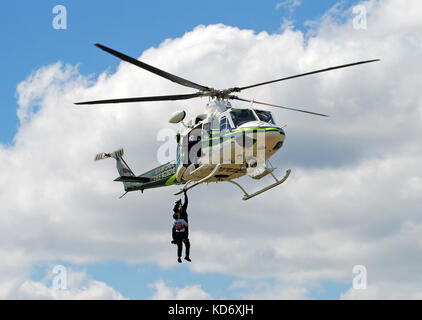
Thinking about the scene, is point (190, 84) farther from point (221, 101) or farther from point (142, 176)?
point (142, 176)

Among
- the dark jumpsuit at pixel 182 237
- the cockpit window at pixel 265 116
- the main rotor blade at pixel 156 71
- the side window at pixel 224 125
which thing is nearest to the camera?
the main rotor blade at pixel 156 71

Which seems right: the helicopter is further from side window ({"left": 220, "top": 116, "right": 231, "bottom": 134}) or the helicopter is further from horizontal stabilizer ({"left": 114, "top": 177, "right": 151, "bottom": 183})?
horizontal stabilizer ({"left": 114, "top": 177, "right": 151, "bottom": 183})

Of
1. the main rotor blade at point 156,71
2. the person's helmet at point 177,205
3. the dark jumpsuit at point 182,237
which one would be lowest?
the dark jumpsuit at point 182,237

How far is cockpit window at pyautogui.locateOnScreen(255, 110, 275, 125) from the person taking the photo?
30594 millimetres

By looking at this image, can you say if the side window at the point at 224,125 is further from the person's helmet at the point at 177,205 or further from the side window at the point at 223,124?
the person's helmet at the point at 177,205

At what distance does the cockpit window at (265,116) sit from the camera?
100ft

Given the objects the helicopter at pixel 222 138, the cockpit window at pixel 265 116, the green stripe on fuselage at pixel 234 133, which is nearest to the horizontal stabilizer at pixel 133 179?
the helicopter at pixel 222 138

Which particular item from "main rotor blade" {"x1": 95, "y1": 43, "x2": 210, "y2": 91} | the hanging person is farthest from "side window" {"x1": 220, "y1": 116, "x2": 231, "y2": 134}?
the hanging person

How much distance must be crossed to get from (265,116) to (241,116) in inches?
51.5

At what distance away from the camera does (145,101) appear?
101 ft

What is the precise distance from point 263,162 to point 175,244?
619 centimetres

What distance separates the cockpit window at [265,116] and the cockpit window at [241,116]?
0.40 metres

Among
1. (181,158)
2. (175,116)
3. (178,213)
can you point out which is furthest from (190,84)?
(178,213)
